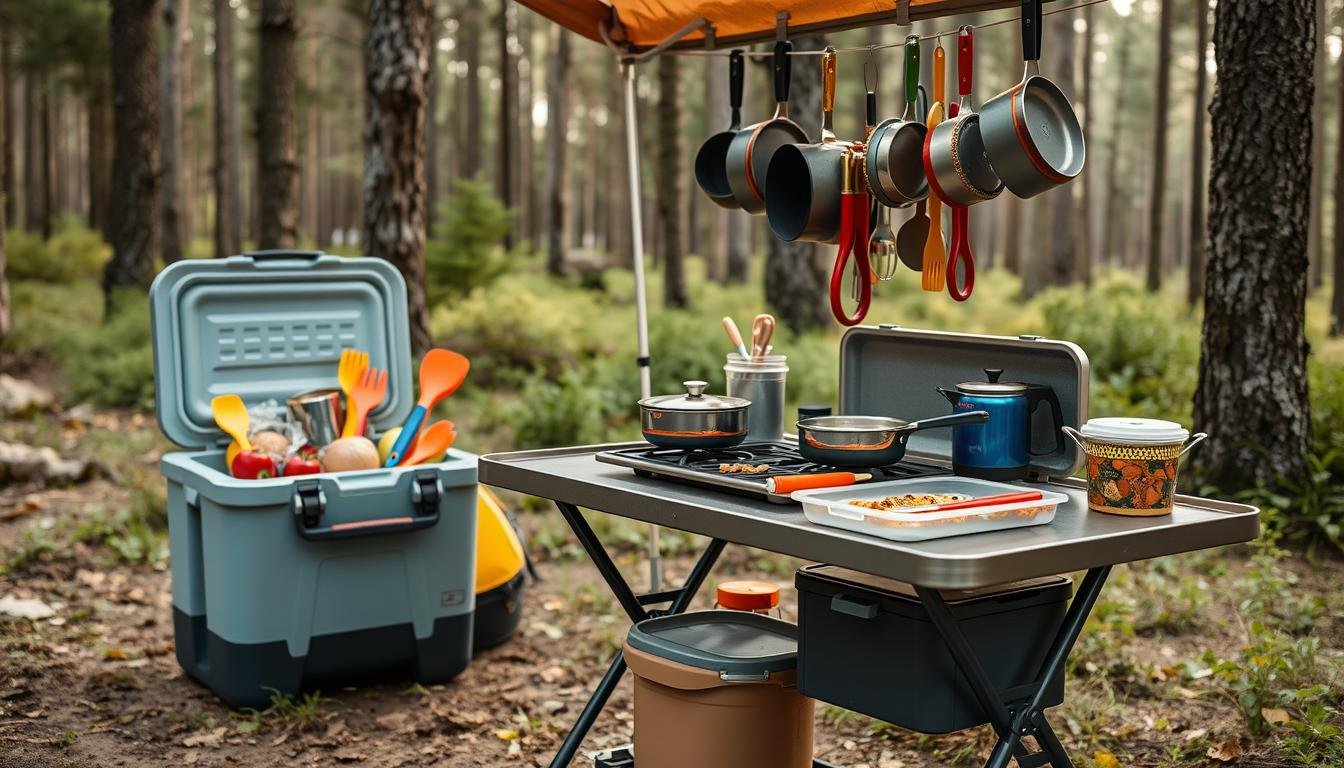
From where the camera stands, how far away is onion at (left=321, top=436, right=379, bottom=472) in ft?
14.4

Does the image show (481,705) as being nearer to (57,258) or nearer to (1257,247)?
(1257,247)

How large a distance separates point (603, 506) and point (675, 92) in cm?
1220

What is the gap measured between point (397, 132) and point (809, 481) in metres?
6.29

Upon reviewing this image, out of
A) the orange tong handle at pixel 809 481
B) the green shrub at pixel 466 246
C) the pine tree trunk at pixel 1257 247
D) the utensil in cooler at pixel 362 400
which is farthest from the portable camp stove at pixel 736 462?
the green shrub at pixel 466 246

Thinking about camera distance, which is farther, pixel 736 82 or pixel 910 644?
pixel 736 82

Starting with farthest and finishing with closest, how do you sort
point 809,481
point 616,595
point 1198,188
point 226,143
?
point 226,143, point 1198,188, point 616,595, point 809,481

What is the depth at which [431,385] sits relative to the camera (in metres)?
4.46

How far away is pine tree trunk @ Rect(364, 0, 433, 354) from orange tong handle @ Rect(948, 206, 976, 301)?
584cm

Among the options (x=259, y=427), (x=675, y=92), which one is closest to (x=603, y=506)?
(x=259, y=427)

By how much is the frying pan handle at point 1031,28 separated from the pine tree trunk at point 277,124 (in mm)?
9875

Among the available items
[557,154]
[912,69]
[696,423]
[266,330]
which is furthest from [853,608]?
[557,154]

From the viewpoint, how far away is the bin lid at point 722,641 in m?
2.94

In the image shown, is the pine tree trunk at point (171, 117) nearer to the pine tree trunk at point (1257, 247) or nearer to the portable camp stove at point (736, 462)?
the pine tree trunk at point (1257, 247)

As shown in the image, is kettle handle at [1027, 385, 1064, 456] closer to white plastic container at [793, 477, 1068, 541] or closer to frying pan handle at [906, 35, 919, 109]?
white plastic container at [793, 477, 1068, 541]
